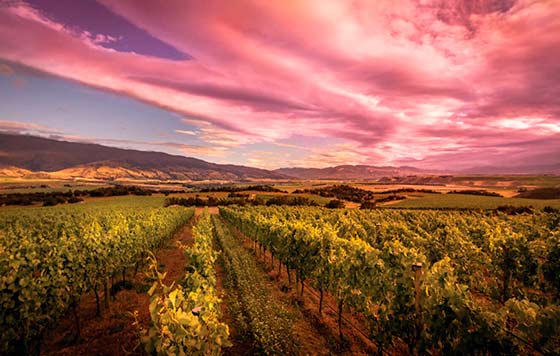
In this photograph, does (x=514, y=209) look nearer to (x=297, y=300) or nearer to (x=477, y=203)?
(x=477, y=203)

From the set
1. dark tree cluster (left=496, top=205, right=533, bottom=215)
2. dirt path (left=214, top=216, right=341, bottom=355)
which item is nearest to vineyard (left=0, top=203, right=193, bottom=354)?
dirt path (left=214, top=216, right=341, bottom=355)

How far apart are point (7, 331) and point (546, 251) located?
16.8 m

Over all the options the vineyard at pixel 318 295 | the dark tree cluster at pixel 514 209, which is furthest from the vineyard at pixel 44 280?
the dark tree cluster at pixel 514 209

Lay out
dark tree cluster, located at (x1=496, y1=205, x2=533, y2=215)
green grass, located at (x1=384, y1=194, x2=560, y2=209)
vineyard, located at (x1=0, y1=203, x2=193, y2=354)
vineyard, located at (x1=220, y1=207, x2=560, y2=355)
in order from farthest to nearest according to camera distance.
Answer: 1. green grass, located at (x1=384, y1=194, x2=560, y2=209)
2. dark tree cluster, located at (x1=496, y1=205, x2=533, y2=215)
3. vineyard, located at (x1=0, y1=203, x2=193, y2=354)
4. vineyard, located at (x1=220, y1=207, x2=560, y2=355)

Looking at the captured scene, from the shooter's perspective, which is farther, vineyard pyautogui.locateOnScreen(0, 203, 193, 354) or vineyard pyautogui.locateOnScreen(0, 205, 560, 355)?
vineyard pyautogui.locateOnScreen(0, 203, 193, 354)

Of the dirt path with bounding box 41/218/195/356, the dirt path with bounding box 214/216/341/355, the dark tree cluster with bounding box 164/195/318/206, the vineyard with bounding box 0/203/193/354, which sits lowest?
the dark tree cluster with bounding box 164/195/318/206

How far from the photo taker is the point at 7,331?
7211 millimetres

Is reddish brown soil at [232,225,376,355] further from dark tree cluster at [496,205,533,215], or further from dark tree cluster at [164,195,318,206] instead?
dark tree cluster at [164,195,318,206]

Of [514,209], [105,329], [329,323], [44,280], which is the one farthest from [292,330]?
[514,209]

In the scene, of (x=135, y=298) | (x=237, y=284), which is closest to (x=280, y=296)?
(x=237, y=284)

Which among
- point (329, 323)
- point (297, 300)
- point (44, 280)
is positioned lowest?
point (297, 300)

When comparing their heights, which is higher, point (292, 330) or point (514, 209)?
point (514, 209)

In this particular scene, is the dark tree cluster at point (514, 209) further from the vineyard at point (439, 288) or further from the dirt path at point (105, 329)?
the dirt path at point (105, 329)

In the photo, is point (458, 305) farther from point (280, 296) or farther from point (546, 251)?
point (280, 296)
